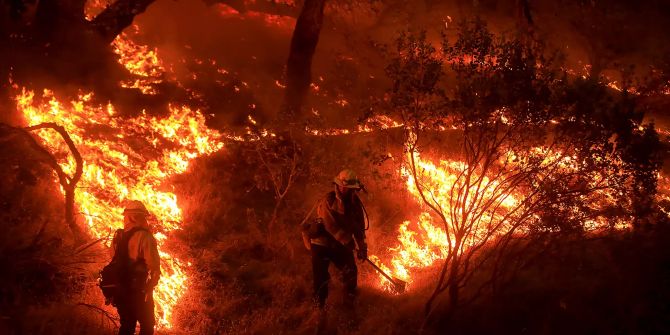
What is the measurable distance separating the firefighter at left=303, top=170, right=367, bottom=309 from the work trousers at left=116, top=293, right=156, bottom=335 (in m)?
2.24

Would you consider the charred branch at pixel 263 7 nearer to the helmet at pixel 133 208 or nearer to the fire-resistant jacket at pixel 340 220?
the fire-resistant jacket at pixel 340 220

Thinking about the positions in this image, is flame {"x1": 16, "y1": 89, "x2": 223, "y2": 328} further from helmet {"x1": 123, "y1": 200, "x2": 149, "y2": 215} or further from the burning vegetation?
helmet {"x1": 123, "y1": 200, "x2": 149, "y2": 215}

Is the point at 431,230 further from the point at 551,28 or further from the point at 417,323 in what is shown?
the point at 551,28

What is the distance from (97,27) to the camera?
38.6 feet

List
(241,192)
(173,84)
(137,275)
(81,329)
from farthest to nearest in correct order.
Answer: (173,84), (241,192), (81,329), (137,275)

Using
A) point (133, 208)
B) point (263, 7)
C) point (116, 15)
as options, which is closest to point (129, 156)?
point (116, 15)

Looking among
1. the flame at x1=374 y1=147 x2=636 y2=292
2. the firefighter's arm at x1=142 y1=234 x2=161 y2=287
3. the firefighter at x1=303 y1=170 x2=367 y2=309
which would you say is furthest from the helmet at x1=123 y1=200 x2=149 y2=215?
the flame at x1=374 y1=147 x2=636 y2=292

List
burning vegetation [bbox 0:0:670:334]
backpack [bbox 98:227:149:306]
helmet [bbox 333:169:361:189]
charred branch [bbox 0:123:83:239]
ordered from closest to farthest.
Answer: backpack [bbox 98:227:149:306] < charred branch [bbox 0:123:83:239] < helmet [bbox 333:169:361:189] < burning vegetation [bbox 0:0:670:334]

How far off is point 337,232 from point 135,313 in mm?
2689

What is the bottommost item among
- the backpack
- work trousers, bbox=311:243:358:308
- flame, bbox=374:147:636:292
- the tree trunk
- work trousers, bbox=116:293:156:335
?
work trousers, bbox=116:293:156:335

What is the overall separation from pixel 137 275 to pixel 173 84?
28.1 ft

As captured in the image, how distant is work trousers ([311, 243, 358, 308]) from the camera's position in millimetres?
7359

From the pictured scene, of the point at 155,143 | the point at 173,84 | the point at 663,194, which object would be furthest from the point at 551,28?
the point at 155,143

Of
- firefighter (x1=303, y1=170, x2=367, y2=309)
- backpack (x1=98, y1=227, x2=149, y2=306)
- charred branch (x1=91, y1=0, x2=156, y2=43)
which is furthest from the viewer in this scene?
charred branch (x1=91, y1=0, x2=156, y2=43)
